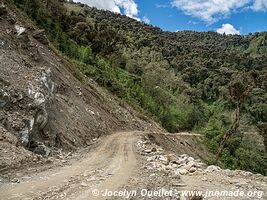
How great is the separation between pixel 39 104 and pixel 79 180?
7.82 metres

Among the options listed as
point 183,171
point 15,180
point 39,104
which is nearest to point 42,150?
point 39,104

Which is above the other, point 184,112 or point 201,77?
point 201,77

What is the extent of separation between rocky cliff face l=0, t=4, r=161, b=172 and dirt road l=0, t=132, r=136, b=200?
1859 millimetres

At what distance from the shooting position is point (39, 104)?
19.6 metres

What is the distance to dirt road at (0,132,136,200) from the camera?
1082 cm

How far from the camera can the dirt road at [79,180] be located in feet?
35.5

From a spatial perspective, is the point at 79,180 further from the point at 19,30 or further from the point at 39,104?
the point at 19,30

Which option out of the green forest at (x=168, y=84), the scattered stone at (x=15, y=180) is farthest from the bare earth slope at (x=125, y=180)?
the green forest at (x=168, y=84)

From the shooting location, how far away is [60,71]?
108 ft

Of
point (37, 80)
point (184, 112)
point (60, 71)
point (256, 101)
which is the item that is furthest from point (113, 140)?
point (256, 101)

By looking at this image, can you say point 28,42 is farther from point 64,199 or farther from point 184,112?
point 184,112

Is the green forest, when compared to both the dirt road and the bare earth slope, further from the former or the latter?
the dirt road

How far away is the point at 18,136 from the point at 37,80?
16.7 ft

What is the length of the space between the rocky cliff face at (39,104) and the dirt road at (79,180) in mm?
1859
